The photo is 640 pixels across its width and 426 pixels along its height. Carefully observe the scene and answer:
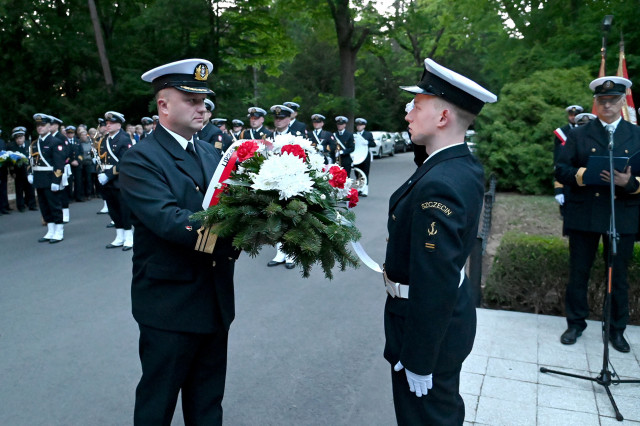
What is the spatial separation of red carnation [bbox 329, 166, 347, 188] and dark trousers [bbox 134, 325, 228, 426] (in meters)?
1.08

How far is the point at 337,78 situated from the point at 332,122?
3496 mm

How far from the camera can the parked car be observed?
31.5 meters

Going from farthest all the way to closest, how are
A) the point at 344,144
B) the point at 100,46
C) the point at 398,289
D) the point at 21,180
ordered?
the point at 100,46
the point at 344,144
the point at 21,180
the point at 398,289

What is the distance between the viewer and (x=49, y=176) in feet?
33.5

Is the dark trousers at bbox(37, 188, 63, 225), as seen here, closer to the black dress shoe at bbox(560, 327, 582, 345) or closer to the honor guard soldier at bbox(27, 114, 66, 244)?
the honor guard soldier at bbox(27, 114, 66, 244)

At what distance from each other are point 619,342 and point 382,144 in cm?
2787

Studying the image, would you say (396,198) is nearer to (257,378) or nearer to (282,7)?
(257,378)

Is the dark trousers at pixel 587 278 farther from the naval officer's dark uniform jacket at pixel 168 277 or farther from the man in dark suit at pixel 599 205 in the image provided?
the naval officer's dark uniform jacket at pixel 168 277

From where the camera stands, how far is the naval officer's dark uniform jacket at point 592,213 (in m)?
4.79

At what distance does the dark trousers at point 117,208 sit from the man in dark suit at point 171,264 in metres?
7.01

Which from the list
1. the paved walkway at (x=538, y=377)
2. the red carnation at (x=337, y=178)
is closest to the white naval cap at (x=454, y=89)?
the red carnation at (x=337, y=178)

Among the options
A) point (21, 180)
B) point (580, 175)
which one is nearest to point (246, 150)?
point (580, 175)

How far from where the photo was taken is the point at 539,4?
17.3 metres

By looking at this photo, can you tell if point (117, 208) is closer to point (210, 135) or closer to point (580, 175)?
point (210, 135)
